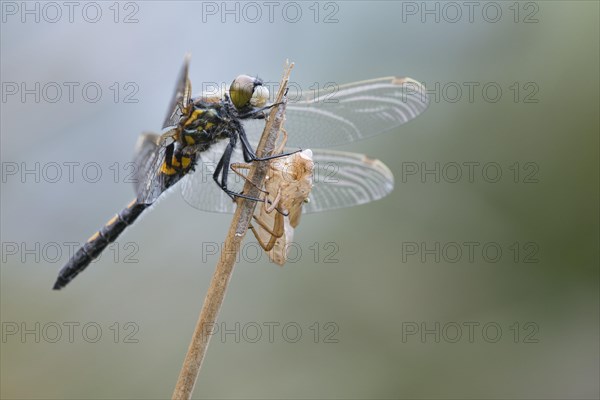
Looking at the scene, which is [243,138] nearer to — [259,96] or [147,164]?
[259,96]

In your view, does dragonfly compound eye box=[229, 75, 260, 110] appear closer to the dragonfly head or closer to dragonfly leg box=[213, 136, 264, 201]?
the dragonfly head

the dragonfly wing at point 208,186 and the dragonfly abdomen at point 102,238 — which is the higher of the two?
the dragonfly wing at point 208,186

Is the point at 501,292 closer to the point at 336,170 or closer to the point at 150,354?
the point at 336,170

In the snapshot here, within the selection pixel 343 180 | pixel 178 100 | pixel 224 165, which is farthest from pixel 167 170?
pixel 343 180

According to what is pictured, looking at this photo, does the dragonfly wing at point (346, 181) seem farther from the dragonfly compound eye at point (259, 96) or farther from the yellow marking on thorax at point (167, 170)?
the yellow marking on thorax at point (167, 170)

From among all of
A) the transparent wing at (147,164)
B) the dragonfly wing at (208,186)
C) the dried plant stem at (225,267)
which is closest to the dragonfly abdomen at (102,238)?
the dragonfly wing at (208,186)

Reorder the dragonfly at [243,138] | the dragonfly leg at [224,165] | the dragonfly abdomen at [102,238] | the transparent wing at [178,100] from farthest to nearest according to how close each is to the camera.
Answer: the dragonfly abdomen at [102,238] → the dragonfly leg at [224,165] → the dragonfly at [243,138] → the transparent wing at [178,100]

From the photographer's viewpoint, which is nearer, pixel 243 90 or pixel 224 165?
pixel 243 90
